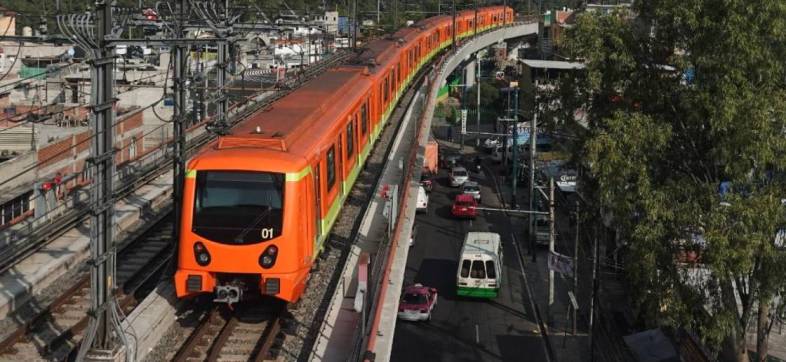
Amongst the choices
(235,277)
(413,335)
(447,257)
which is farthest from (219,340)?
(447,257)

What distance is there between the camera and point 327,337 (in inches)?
461

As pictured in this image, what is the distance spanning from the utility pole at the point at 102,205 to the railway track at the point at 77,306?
3.95 feet

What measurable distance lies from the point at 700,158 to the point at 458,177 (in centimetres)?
3689

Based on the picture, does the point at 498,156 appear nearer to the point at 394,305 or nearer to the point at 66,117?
the point at 66,117

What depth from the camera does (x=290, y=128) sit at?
1380 cm

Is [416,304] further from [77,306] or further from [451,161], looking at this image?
[451,161]

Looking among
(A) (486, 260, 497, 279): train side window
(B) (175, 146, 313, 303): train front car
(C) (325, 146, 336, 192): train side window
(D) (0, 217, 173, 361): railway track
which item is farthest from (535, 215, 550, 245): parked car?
(B) (175, 146, 313, 303): train front car

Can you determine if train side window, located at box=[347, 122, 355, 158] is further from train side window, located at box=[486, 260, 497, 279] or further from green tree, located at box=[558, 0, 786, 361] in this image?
train side window, located at box=[486, 260, 497, 279]

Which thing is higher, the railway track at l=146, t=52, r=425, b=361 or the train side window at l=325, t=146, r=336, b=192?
the train side window at l=325, t=146, r=336, b=192

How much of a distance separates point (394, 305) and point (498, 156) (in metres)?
43.2

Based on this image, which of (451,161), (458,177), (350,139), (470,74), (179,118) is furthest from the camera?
(470,74)

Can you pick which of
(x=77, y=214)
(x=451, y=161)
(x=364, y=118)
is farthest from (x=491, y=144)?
(x=77, y=214)

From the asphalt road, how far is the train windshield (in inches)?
496

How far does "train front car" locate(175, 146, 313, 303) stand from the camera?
11.8 meters
